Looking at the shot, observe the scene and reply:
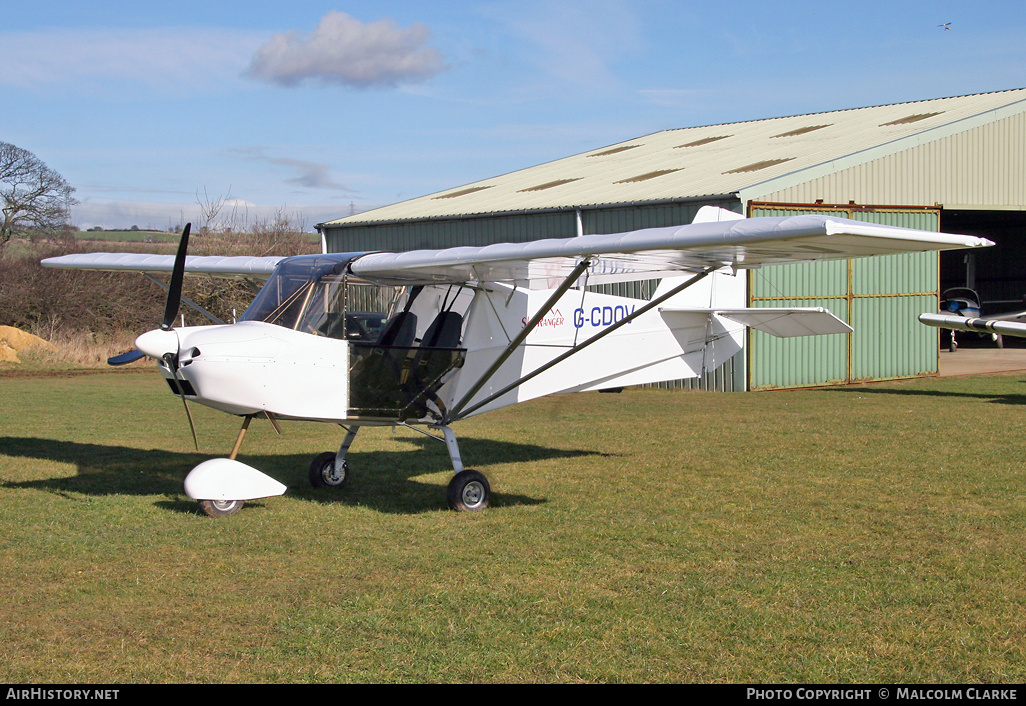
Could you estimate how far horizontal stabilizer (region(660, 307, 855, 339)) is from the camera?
401 inches

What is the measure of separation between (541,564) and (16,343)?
24865 mm

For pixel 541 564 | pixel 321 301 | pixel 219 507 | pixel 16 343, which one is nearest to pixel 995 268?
pixel 16 343

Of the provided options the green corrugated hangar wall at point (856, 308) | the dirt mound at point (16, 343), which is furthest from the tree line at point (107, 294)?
the green corrugated hangar wall at point (856, 308)

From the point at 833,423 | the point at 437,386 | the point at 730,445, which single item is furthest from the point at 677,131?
the point at 437,386

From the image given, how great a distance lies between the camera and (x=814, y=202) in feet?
62.0

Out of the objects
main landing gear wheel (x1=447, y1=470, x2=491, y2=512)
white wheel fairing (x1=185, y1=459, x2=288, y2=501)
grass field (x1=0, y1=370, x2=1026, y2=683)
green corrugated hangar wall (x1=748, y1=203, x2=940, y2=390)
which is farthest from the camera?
green corrugated hangar wall (x1=748, y1=203, x2=940, y2=390)

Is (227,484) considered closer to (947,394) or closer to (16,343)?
(947,394)

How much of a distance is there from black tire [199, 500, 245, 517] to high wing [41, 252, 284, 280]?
3.26 m

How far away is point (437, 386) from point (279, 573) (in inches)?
113

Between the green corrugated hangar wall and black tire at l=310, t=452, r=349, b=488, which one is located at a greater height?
the green corrugated hangar wall

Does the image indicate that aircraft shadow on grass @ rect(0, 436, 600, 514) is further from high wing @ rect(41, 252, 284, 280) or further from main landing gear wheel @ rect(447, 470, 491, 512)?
high wing @ rect(41, 252, 284, 280)

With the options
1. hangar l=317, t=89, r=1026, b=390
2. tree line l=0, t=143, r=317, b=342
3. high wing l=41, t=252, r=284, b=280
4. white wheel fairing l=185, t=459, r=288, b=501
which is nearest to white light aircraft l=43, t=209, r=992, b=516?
white wheel fairing l=185, t=459, r=288, b=501

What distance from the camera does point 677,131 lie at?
31266 millimetres
